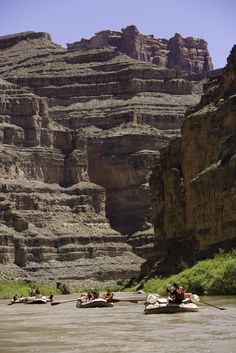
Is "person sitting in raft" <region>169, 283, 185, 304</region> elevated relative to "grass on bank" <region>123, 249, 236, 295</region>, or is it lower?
lower

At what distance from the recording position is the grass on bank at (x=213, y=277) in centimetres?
7262

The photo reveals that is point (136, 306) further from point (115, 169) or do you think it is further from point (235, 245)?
point (115, 169)

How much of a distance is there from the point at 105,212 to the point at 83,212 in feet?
31.5

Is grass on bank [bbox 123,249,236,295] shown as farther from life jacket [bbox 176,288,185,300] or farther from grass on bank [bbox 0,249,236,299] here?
life jacket [bbox 176,288,185,300]

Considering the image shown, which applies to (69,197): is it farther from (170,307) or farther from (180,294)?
(170,307)

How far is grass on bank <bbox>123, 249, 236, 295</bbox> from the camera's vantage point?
72625mm

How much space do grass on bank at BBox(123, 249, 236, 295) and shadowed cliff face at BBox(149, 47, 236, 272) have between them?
455 centimetres

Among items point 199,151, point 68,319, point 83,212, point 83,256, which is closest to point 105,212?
point 83,212

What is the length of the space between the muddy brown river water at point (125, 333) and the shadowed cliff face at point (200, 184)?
2459cm

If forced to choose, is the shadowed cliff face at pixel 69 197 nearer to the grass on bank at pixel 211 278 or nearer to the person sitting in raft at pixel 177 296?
the grass on bank at pixel 211 278

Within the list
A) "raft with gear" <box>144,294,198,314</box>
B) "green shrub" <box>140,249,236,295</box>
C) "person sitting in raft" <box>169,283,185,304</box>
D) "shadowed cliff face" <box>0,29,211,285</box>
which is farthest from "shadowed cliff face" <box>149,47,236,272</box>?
"shadowed cliff face" <box>0,29,211,285</box>

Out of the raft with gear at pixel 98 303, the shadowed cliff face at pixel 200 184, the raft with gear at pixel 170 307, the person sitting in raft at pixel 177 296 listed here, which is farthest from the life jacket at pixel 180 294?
the shadowed cliff face at pixel 200 184

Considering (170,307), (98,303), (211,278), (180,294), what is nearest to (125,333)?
(170,307)

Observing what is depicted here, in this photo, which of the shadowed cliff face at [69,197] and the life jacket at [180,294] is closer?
the life jacket at [180,294]
